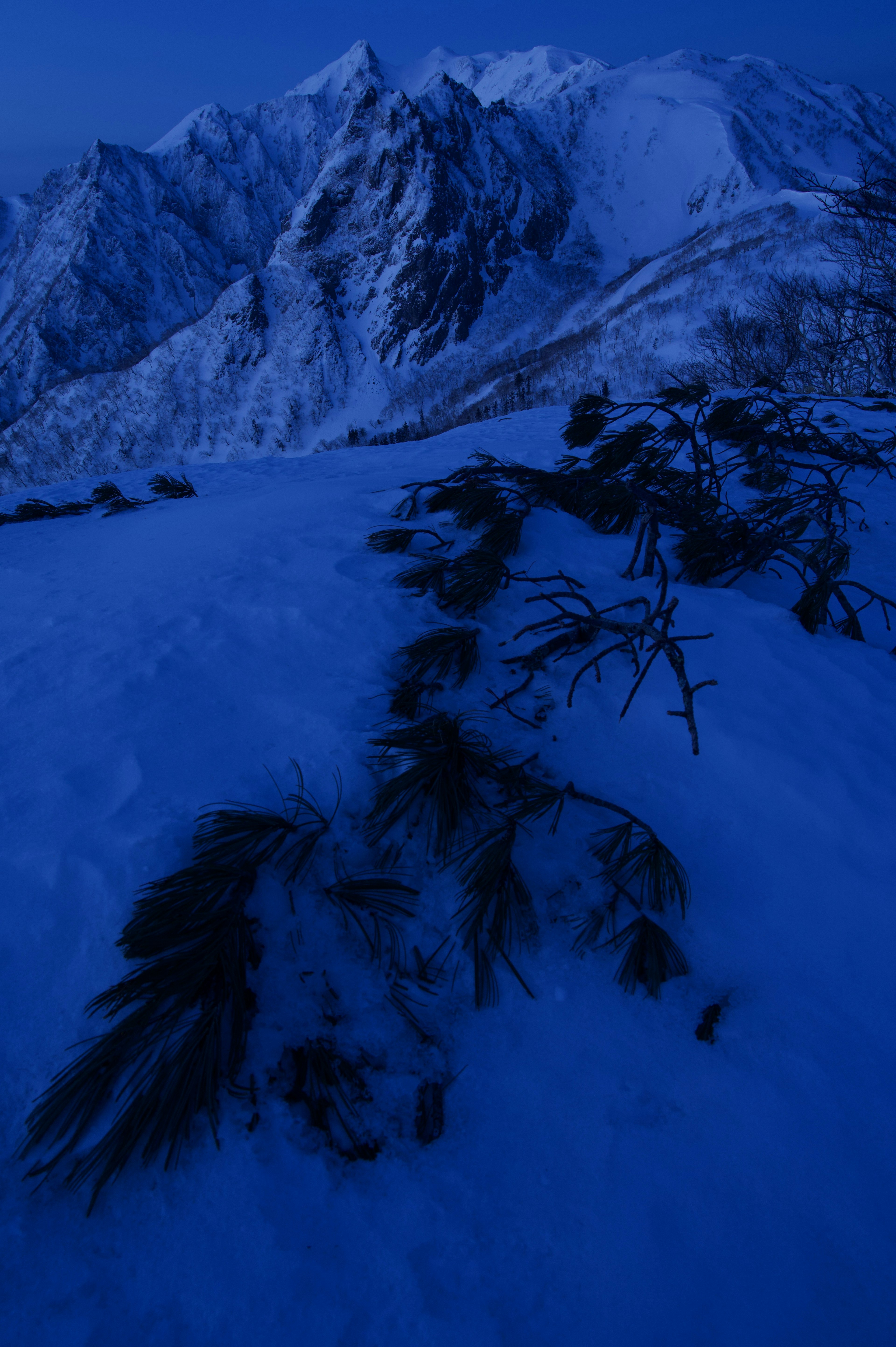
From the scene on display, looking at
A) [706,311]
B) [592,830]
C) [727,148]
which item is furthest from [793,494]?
[727,148]

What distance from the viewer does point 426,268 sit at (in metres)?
60.9

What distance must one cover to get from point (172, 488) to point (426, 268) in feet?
234

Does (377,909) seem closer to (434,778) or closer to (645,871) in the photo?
(434,778)

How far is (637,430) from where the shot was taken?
8.72 ft

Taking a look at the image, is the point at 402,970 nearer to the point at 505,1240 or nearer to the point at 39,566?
the point at 505,1240

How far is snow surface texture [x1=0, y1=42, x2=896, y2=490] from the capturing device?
4912 centimetres

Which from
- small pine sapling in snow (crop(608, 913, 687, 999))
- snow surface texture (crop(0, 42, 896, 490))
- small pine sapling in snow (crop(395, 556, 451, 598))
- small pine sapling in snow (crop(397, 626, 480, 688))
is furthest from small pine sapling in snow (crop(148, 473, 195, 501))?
snow surface texture (crop(0, 42, 896, 490))

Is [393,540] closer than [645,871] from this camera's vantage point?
No

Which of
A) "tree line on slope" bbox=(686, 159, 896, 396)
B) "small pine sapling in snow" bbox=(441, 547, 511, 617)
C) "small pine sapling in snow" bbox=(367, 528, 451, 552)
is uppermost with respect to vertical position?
"tree line on slope" bbox=(686, 159, 896, 396)

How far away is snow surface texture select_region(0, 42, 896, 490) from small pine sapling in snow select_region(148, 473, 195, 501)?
2920 cm

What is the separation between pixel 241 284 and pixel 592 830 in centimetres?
7133

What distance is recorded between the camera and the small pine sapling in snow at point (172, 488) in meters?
4.14

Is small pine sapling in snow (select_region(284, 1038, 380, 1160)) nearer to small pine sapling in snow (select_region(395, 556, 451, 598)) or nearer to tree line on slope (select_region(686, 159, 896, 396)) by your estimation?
small pine sapling in snow (select_region(395, 556, 451, 598))

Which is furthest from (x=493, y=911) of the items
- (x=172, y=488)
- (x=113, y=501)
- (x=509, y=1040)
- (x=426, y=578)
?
(x=172, y=488)
